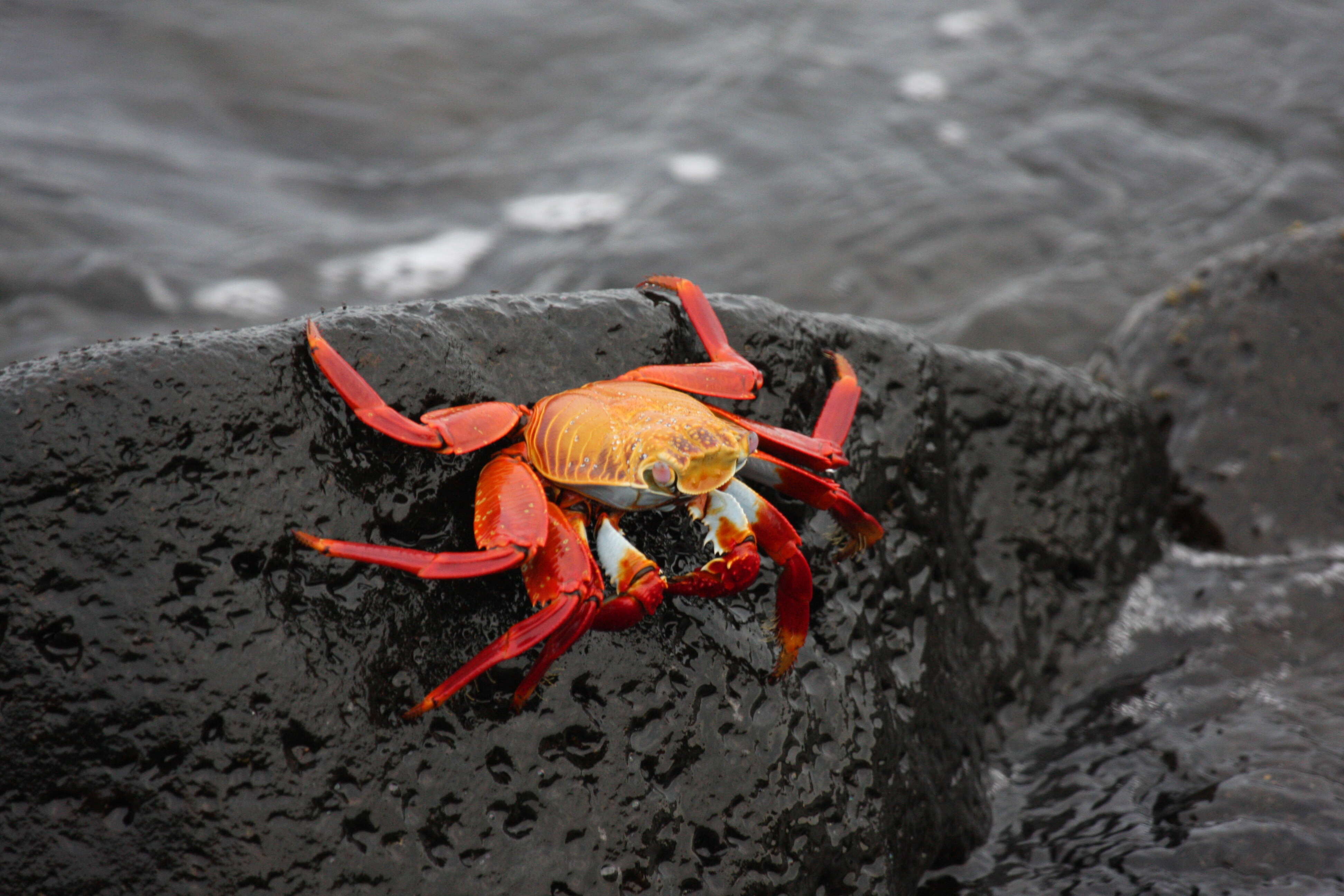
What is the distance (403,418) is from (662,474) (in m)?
0.60

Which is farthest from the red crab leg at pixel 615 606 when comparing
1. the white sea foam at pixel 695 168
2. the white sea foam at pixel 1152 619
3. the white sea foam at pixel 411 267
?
the white sea foam at pixel 695 168

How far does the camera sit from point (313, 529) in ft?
7.40

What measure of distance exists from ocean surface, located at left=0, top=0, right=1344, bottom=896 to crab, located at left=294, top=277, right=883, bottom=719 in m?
1.41

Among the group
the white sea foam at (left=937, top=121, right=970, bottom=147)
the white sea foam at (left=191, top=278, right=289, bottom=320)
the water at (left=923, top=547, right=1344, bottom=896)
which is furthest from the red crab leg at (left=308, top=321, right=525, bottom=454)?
the white sea foam at (left=937, top=121, right=970, bottom=147)

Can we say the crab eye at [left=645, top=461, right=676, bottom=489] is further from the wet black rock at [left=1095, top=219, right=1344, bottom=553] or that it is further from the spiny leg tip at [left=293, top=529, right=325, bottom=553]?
the wet black rock at [left=1095, top=219, right=1344, bottom=553]

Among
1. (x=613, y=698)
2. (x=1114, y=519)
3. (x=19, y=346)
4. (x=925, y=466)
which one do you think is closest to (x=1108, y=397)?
(x=1114, y=519)

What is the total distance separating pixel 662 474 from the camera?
2.27 meters

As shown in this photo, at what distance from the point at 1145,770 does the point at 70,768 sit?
2.99 metres

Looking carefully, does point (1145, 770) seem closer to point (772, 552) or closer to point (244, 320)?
point (772, 552)

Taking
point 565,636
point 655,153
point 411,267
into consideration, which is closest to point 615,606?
point 565,636

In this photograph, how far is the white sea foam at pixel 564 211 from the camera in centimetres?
740

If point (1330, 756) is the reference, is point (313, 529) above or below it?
above

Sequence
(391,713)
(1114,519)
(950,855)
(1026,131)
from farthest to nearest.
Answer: (1026,131) < (1114,519) < (950,855) < (391,713)

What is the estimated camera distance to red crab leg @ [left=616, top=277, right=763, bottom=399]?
2664 mm
